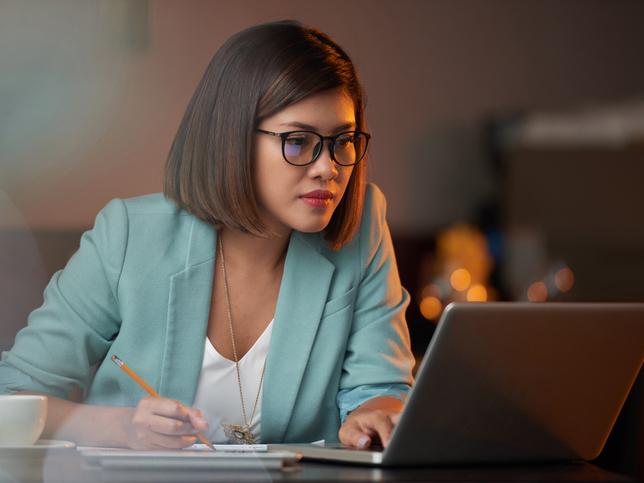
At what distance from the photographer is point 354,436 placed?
109 centimetres

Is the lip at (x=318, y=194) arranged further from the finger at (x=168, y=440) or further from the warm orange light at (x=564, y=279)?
the warm orange light at (x=564, y=279)

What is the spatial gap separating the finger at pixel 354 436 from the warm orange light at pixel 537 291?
2.55 metres

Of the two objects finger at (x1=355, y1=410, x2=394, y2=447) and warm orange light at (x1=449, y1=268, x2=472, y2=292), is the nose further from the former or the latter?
warm orange light at (x1=449, y1=268, x2=472, y2=292)

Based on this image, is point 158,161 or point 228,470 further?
point 158,161

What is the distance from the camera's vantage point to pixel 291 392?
51.9 inches

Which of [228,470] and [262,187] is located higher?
[262,187]

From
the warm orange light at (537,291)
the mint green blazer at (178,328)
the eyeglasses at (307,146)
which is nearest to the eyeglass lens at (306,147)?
the eyeglasses at (307,146)

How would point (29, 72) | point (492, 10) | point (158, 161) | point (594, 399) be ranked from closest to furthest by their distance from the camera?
point (594, 399) → point (158, 161) → point (29, 72) → point (492, 10)

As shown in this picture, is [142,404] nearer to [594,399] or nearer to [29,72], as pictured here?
[594,399]

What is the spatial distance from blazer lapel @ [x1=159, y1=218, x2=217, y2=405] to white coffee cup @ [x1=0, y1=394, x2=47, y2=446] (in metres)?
0.34

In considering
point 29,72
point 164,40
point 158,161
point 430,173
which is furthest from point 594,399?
point 430,173

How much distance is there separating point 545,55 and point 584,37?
8.4 inches

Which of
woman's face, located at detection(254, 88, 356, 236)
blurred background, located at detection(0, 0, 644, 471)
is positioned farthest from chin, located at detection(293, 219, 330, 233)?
blurred background, located at detection(0, 0, 644, 471)

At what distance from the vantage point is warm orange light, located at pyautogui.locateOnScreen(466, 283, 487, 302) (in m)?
3.47
